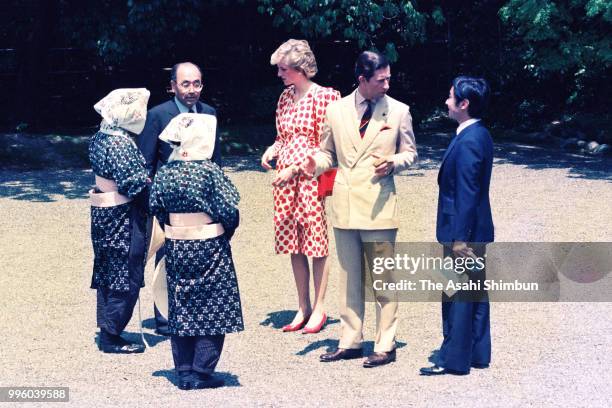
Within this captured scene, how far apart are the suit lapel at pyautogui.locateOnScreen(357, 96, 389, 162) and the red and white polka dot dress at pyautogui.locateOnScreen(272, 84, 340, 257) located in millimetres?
794

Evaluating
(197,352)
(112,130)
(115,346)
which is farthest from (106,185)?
(197,352)

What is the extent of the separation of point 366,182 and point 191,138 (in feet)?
3.68

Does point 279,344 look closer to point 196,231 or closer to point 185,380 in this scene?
point 185,380

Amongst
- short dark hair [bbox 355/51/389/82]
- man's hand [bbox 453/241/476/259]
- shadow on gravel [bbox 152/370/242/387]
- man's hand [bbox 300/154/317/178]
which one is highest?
short dark hair [bbox 355/51/389/82]

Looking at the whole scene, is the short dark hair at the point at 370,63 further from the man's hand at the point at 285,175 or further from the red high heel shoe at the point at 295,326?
the red high heel shoe at the point at 295,326

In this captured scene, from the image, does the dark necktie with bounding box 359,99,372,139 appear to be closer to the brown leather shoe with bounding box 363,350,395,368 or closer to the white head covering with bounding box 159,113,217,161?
the white head covering with bounding box 159,113,217,161

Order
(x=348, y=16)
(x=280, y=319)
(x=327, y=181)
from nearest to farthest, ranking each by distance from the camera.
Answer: (x=327, y=181)
(x=280, y=319)
(x=348, y=16)

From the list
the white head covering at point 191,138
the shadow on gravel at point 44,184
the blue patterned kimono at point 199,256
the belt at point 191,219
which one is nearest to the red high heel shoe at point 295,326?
the blue patterned kimono at point 199,256

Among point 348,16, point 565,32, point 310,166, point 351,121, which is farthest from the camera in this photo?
point 348,16

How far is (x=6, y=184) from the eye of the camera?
581 inches

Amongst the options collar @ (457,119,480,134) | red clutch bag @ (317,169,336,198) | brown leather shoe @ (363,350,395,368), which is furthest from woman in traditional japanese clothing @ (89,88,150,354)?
collar @ (457,119,480,134)

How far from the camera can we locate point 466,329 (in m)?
5.95

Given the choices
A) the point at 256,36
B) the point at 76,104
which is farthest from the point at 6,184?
the point at 256,36

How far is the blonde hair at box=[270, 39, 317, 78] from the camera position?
273 inches
